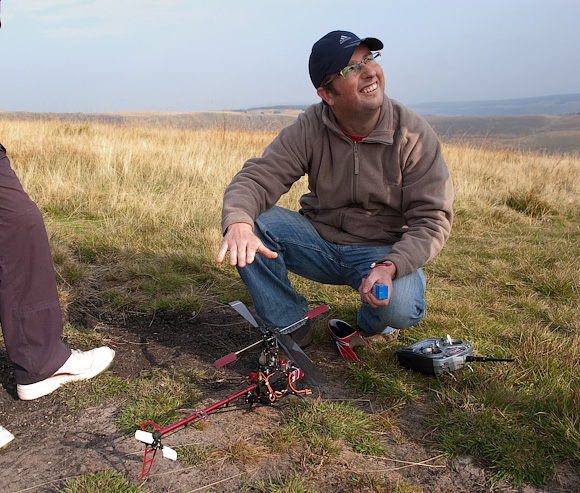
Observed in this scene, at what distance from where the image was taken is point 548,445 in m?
2.23

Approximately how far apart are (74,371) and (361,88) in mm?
2234

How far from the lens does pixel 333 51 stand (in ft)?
9.11

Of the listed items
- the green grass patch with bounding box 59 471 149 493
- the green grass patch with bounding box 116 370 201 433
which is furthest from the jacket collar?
the green grass patch with bounding box 59 471 149 493

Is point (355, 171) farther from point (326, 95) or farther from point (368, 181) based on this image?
point (326, 95)

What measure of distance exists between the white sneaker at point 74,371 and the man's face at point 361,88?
2018 mm

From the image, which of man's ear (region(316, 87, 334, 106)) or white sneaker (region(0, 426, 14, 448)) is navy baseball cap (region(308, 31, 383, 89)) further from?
white sneaker (region(0, 426, 14, 448))

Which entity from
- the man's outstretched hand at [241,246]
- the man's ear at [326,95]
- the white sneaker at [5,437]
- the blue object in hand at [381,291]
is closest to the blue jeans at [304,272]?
the blue object in hand at [381,291]

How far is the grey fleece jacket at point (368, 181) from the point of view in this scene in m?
2.88

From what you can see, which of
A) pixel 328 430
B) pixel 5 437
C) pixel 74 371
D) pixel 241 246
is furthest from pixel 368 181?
pixel 5 437

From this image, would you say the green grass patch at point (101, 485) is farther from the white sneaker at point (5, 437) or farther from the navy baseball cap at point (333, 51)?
the navy baseball cap at point (333, 51)

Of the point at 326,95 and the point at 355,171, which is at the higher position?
the point at 326,95

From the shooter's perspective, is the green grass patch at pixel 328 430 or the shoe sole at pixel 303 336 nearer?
the green grass patch at pixel 328 430

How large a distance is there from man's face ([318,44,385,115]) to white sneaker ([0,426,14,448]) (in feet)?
7.81

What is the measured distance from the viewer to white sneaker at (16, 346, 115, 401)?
2658mm
